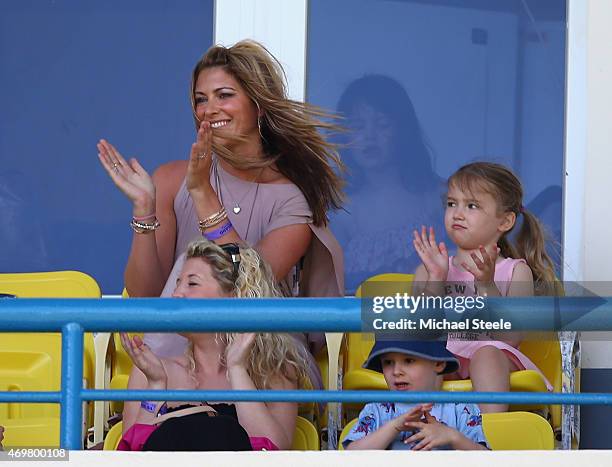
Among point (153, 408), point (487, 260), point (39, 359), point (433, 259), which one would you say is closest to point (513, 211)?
point (487, 260)

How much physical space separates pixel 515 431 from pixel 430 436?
0.49 m

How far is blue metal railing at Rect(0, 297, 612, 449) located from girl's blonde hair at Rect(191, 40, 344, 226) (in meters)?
1.78

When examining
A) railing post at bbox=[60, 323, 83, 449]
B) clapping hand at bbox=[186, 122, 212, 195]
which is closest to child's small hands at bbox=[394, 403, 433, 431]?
clapping hand at bbox=[186, 122, 212, 195]

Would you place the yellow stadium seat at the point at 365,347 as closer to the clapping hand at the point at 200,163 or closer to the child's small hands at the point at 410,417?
the child's small hands at the point at 410,417

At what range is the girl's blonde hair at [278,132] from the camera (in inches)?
183

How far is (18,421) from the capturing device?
14.3ft

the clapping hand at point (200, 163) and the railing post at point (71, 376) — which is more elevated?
the clapping hand at point (200, 163)

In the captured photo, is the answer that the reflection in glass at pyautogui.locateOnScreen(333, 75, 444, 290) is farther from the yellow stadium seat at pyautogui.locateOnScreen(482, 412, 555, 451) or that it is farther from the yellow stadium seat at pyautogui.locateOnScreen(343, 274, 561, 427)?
the yellow stadium seat at pyautogui.locateOnScreen(482, 412, 555, 451)

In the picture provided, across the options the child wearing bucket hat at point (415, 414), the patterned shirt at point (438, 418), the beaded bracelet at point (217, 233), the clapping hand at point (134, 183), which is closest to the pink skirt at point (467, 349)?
the child wearing bucket hat at point (415, 414)

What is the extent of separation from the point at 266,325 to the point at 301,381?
1.30 meters

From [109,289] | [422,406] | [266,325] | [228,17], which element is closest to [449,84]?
[228,17]

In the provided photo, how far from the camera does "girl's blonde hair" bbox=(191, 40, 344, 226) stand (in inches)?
183

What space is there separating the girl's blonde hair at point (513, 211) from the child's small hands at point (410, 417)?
1125mm

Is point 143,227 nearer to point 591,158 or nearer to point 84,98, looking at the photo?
point 84,98
